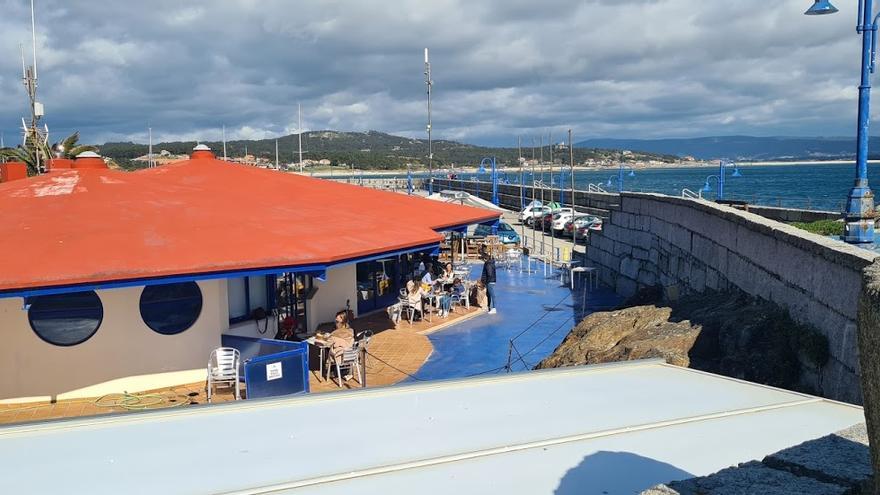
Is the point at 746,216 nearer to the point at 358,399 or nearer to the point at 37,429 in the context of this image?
the point at 358,399

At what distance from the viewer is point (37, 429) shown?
202 inches

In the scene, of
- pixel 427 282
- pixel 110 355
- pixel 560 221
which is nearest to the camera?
pixel 110 355

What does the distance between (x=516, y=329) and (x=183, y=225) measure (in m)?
6.70

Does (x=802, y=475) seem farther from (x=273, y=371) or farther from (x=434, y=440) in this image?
(x=273, y=371)

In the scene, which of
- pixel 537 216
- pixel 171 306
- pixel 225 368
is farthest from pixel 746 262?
pixel 537 216

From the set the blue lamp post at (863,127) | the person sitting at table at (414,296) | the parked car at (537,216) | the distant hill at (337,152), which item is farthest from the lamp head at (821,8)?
the distant hill at (337,152)

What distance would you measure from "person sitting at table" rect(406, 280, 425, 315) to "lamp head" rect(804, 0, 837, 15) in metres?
8.53

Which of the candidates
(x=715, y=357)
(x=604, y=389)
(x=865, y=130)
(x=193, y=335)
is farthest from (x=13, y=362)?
(x=865, y=130)

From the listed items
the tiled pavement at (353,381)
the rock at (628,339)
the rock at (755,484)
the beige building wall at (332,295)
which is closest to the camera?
the rock at (755,484)

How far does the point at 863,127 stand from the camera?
1049 cm

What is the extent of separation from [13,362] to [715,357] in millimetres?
9242

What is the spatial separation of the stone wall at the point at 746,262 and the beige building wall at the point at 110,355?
7906mm

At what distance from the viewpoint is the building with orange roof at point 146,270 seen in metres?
9.54

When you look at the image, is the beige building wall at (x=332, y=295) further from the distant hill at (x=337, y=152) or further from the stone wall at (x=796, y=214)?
the distant hill at (x=337, y=152)
